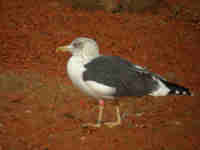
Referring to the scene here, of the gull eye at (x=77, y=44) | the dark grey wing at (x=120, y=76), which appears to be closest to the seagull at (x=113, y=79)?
the dark grey wing at (x=120, y=76)

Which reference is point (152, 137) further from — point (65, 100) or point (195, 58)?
point (195, 58)

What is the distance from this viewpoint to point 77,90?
8383 millimetres

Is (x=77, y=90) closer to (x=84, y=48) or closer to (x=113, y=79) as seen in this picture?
(x=84, y=48)

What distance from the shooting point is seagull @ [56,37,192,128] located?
5.86m

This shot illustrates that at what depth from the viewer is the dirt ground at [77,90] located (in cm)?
586

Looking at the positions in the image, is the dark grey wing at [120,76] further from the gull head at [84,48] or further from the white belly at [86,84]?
Result: the gull head at [84,48]

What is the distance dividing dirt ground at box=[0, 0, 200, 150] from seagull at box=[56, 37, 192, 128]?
614 millimetres

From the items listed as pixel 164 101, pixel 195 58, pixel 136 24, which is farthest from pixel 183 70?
pixel 136 24

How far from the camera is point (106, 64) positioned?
5.98 metres

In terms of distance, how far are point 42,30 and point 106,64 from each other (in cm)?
646

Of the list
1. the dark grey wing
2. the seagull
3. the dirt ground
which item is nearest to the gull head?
the seagull

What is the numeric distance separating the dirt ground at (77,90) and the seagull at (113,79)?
614mm

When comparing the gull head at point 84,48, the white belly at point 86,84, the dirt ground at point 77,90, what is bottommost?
the dirt ground at point 77,90

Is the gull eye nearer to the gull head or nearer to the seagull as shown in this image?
the gull head
